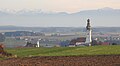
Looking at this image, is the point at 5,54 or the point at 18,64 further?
the point at 5,54

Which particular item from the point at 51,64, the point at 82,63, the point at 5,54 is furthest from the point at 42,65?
the point at 5,54

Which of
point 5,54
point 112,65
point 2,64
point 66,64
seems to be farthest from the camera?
A: point 5,54

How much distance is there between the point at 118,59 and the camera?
88.2 ft

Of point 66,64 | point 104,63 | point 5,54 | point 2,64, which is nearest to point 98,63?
point 104,63

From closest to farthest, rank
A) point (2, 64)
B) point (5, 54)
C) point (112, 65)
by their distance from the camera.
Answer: point (112, 65)
point (2, 64)
point (5, 54)

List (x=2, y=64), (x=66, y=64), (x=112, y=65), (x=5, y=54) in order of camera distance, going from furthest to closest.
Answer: (x=5, y=54) < (x=2, y=64) < (x=66, y=64) < (x=112, y=65)

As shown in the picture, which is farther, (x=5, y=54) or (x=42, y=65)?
(x=5, y=54)

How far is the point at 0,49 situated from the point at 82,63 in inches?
668

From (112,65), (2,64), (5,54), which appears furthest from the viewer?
(5,54)

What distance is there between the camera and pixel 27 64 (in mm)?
26516

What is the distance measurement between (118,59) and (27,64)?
573 centimetres

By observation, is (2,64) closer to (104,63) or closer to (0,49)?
(104,63)

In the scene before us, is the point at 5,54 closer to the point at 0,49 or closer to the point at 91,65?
the point at 0,49

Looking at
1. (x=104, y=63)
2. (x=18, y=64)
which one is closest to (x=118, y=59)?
A: (x=104, y=63)
